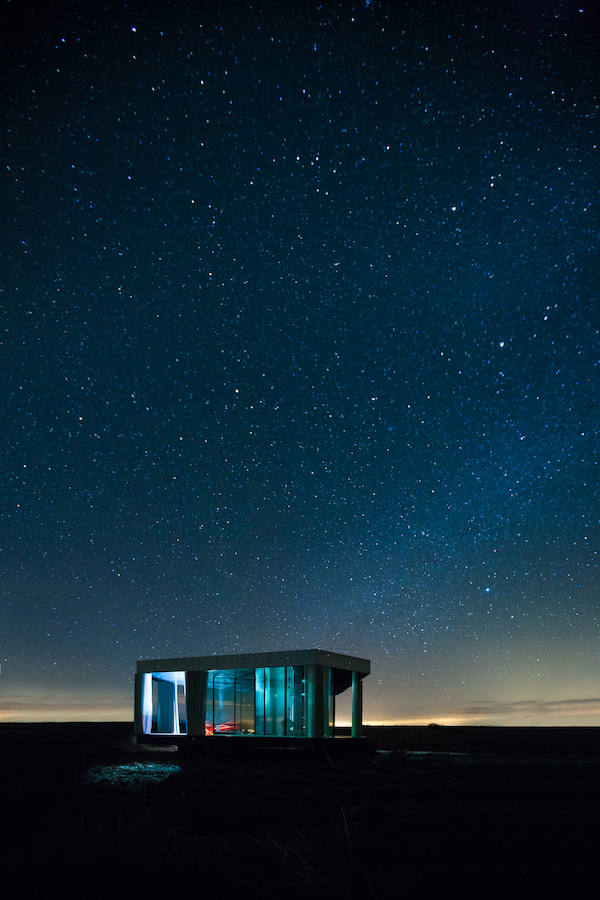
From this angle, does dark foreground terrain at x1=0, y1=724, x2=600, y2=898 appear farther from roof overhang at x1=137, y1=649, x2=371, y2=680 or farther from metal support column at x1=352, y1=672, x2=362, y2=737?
metal support column at x1=352, y1=672, x2=362, y2=737

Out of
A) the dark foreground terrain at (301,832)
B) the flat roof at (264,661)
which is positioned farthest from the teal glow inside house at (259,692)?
Result: the dark foreground terrain at (301,832)

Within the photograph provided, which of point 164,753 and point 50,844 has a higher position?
point 50,844

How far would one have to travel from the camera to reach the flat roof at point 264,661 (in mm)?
21109

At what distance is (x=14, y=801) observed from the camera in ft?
37.6

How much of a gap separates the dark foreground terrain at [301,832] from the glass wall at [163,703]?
9216 millimetres

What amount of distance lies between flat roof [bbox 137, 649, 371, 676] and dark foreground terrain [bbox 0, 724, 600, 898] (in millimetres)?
5157

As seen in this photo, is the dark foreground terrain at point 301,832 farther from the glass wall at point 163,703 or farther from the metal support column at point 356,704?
the glass wall at point 163,703

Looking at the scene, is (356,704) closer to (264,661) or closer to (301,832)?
(264,661)

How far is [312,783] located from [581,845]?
6703 mm

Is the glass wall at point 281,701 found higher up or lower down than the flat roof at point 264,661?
lower down

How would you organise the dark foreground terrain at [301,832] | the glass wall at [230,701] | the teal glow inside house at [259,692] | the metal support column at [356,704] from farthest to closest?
1. the metal support column at [356,704]
2. the glass wall at [230,701]
3. the teal glow inside house at [259,692]
4. the dark foreground terrain at [301,832]

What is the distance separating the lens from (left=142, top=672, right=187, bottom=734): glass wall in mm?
24953

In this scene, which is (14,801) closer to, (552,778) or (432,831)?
(432,831)

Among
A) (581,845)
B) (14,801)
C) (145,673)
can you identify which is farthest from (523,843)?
(145,673)
